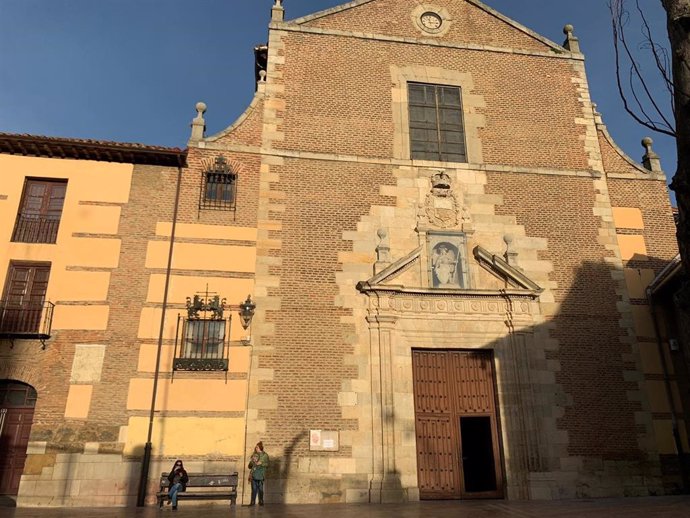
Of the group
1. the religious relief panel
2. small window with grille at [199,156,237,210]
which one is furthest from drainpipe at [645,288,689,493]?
small window with grille at [199,156,237,210]

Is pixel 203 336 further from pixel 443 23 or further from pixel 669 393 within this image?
pixel 443 23

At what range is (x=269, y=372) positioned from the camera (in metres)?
11.9

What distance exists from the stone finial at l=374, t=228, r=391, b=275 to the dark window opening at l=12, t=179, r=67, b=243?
7.38m

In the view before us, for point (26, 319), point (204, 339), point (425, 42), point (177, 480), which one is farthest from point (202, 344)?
point (425, 42)

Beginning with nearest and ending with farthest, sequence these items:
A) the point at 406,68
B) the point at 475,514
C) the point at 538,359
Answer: the point at 475,514
the point at 538,359
the point at 406,68

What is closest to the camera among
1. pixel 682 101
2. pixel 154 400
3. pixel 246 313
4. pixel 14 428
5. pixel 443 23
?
pixel 682 101

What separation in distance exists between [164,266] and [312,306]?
344cm

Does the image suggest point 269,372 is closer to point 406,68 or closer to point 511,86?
point 406,68

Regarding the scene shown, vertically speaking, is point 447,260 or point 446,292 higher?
point 447,260

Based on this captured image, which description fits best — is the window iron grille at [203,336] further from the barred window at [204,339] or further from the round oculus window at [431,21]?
the round oculus window at [431,21]

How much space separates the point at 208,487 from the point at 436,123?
10534mm

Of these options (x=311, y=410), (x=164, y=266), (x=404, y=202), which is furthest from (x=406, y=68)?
(x=311, y=410)

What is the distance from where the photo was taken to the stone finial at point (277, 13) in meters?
15.5

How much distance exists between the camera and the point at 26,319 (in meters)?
12.0
